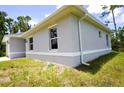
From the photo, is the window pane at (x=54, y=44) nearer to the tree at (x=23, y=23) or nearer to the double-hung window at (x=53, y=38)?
the double-hung window at (x=53, y=38)

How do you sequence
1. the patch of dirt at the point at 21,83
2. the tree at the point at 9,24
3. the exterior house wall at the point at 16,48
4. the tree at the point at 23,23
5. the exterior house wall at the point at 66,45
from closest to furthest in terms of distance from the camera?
the patch of dirt at the point at 21,83
the exterior house wall at the point at 66,45
the exterior house wall at the point at 16,48
the tree at the point at 9,24
the tree at the point at 23,23

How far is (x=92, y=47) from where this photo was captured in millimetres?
9328

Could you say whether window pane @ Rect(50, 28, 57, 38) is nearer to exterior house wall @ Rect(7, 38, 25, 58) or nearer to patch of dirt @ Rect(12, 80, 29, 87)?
patch of dirt @ Rect(12, 80, 29, 87)

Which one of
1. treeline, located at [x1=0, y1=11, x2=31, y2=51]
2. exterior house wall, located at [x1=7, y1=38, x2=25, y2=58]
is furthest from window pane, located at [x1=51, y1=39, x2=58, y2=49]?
treeline, located at [x1=0, y1=11, x2=31, y2=51]

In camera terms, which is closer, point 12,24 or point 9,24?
point 9,24

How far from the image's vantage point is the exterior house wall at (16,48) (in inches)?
641

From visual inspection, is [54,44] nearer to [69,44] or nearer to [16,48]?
[69,44]

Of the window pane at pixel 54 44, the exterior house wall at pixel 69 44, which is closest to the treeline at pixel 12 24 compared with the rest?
the exterior house wall at pixel 69 44

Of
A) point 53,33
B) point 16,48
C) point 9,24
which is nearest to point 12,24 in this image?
point 9,24

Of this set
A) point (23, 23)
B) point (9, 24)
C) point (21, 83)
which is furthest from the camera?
point (23, 23)

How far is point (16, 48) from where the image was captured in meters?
16.7

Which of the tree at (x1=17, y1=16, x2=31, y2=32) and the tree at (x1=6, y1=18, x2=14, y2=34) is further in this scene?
the tree at (x1=17, y1=16, x2=31, y2=32)

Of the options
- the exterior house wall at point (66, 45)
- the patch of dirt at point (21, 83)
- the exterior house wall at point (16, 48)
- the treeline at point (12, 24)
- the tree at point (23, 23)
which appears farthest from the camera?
the tree at point (23, 23)

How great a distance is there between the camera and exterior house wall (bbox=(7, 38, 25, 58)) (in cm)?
1627
